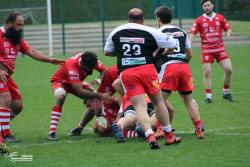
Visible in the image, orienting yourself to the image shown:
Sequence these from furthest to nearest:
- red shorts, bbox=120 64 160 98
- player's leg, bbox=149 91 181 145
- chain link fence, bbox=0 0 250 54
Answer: chain link fence, bbox=0 0 250 54, player's leg, bbox=149 91 181 145, red shorts, bbox=120 64 160 98

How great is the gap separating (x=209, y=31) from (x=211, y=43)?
0.31 metres

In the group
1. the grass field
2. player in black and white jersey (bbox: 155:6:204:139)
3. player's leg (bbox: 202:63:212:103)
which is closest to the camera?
the grass field

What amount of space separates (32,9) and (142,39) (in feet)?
74.9

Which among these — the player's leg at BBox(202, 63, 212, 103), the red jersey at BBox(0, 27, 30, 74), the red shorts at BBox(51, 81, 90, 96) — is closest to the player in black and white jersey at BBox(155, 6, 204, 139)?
the red shorts at BBox(51, 81, 90, 96)

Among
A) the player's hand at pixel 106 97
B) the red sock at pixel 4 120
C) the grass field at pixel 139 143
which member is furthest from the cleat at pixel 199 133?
the red sock at pixel 4 120

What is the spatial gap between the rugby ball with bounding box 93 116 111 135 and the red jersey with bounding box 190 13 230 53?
535cm

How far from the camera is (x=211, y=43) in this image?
1620cm

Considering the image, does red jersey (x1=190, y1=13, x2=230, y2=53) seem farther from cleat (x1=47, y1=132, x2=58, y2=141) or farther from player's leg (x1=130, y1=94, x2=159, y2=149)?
player's leg (x1=130, y1=94, x2=159, y2=149)

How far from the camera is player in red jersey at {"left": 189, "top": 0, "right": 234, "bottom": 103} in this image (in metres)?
15.8

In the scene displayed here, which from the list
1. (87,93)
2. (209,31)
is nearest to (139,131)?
(87,93)

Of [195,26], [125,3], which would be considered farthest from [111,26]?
[195,26]

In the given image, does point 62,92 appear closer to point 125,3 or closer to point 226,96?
point 226,96

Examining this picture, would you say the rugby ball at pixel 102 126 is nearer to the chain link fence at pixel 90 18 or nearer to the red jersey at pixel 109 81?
the red jersey at pixel 109 81

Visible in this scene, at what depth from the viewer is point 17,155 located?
31.6 feet
